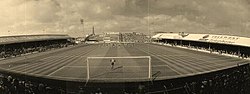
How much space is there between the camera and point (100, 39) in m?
161

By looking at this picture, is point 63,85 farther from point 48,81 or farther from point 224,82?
point 224,82

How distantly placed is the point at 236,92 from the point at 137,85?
1316 centimetres

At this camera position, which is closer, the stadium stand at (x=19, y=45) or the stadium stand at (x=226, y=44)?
the stadium stand at (x=226, y=44)

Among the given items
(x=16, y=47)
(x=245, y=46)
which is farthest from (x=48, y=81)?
(x=16, y=47)

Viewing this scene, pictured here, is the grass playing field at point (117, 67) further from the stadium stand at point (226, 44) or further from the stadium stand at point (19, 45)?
the stadium stand at point (19, 45)

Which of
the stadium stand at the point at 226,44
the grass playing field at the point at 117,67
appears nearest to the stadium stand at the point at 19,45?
the grass playing field at the point at 117,67

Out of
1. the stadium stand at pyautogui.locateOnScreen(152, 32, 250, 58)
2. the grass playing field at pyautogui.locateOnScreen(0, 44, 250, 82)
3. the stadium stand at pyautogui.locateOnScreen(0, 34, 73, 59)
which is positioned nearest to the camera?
the grass playing field at pyautogui.locateOnScreen(0, 44, 250, 82)

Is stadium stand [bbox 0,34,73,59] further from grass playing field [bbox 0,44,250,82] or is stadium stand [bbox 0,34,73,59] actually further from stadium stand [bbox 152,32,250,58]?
stadium stand [bbox 152,32,250,58]

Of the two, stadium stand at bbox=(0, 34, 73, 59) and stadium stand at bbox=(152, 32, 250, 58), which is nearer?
stadium stand at bbox=(152, 32, 250, 58)

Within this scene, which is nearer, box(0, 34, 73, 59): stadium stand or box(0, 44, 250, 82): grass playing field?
box(0, 44, 250, 82): grass playing field

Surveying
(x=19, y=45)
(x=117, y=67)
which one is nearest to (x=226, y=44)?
(x=117, y=67)

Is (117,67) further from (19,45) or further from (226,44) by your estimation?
(19,45)

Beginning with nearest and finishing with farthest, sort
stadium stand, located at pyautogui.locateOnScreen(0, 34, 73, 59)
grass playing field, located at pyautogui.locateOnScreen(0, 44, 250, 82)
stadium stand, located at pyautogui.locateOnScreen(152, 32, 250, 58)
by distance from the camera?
grass playing field, located at pyautogui.locateOnScreen(0, 44, 250, 82), stadium stand, located at pyautogui.locateOnScreen(152, 32, 250, 58), stadium stand, located at pyautogui.locateOnScreen(0, 34, 73, 59)

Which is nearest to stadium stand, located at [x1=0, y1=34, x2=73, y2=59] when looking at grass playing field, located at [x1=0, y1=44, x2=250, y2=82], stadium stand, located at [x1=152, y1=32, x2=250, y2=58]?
grass playing field, located at [x1=0, y1=44, x2=250, y2=82]
